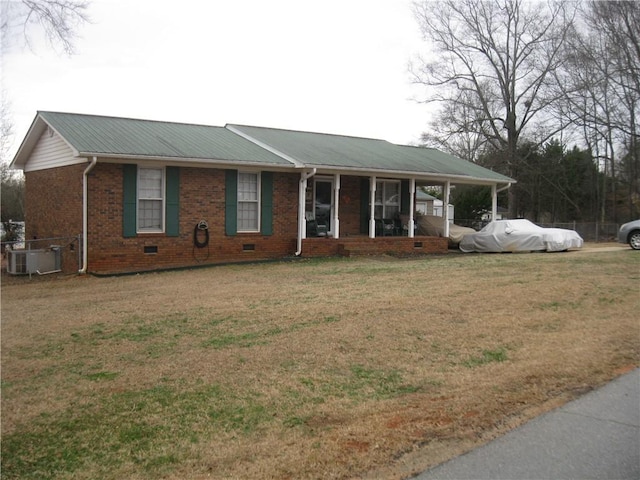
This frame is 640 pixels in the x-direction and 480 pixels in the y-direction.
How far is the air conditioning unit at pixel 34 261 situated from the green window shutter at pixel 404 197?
11.9 m

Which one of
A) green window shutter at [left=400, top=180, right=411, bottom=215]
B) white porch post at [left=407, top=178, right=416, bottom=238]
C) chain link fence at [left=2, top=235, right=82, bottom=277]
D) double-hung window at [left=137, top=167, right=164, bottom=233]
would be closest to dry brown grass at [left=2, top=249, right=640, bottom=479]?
chain link fence at [left=2, top=235, right=82, bottom=277]

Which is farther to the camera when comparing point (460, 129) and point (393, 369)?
point (460, 129)

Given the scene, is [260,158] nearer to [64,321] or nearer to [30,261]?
[30,261]

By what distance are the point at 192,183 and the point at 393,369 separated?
1120 centimetres

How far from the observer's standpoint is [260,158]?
1703 centimetres

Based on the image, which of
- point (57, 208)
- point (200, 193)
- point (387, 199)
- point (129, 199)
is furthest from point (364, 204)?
point (57, 208)

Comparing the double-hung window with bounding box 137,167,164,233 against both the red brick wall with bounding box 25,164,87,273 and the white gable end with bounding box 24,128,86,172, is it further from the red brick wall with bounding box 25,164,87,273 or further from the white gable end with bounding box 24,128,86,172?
the white gable end with bounding box 24,128,86,172

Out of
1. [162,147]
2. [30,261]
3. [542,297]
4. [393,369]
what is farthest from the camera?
[162,147]

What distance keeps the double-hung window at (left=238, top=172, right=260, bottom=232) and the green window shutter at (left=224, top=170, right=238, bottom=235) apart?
197 mm

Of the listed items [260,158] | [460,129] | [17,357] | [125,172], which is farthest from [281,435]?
[460,129]

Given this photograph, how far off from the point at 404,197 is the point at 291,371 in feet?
55.1

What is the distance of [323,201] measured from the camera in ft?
65.3

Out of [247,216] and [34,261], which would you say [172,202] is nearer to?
[247,216]

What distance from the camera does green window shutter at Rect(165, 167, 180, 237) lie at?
51.2ft
